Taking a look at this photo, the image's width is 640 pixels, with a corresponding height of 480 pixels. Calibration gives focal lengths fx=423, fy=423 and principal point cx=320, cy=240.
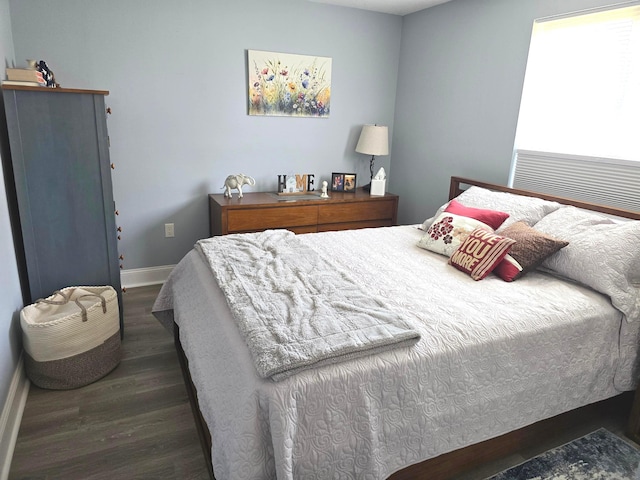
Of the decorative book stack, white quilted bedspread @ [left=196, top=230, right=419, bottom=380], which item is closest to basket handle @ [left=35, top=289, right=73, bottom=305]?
white quilted bedspread @ [left=196, top=230, right=419, bottom=380]

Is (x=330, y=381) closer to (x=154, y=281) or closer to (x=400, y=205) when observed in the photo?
(x=154, y=281)

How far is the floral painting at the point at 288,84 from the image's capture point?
3541mm

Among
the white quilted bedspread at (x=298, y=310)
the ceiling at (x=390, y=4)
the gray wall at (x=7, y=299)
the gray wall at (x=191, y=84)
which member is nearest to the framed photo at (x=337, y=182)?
the gray wall at (x=191, y=84)

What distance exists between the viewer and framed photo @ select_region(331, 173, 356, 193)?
3.96 metres

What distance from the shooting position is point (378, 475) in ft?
4.58

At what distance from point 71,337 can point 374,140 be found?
A: 2832 millimetres

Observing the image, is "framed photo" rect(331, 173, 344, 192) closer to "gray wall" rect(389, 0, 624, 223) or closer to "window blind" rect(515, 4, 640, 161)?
"gray wall" rect(389, 0, 624, 223)

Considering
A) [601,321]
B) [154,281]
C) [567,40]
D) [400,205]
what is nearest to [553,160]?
[567,40]

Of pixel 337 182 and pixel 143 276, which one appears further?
pixel 337 182

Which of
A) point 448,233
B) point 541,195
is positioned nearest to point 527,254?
point 448,233

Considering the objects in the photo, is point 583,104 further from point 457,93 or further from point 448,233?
point 448,233

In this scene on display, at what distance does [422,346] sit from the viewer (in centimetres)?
150

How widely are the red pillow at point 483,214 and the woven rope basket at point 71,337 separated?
2109 mm

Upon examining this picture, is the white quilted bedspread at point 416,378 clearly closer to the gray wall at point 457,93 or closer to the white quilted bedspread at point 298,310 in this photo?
the white quilted bedspread at point 298,310
